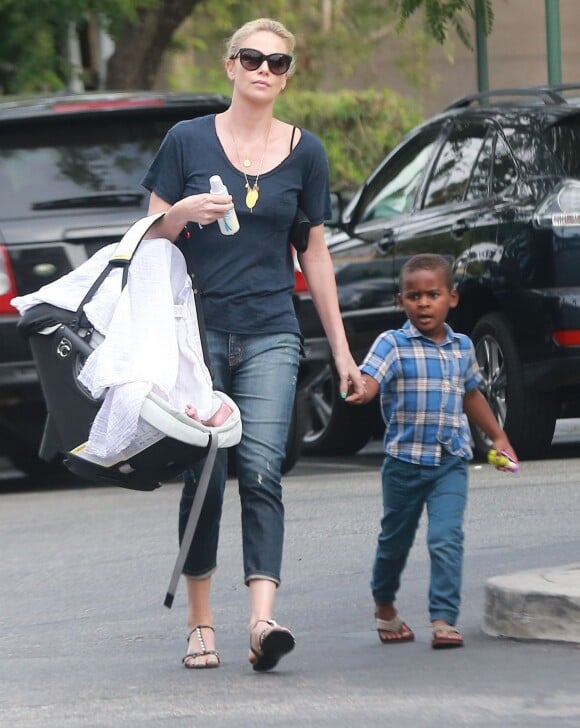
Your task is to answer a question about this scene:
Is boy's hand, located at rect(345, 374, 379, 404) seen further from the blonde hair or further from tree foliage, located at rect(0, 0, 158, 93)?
tree foliage, located at rect(0, 0, 158, 93)

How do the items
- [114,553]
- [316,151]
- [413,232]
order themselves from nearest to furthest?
[316,151] → [114,553] → [413,232]

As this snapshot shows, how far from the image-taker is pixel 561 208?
938 centimetres

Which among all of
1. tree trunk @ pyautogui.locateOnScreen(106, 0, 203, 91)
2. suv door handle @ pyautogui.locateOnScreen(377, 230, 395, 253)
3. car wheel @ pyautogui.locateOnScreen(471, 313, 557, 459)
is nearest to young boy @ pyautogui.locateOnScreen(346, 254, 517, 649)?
car wheel @ pyautogui.locateOnScreen(471, 313, 557, 459)

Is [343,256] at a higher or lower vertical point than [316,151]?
lower

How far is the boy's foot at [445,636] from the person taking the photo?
5.68 m

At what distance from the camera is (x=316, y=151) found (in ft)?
19.2

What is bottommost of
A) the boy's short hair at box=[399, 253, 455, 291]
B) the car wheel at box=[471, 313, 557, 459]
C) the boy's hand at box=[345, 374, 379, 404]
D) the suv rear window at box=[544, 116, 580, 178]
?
the car wheel at box=[471, 313, 557, 459]

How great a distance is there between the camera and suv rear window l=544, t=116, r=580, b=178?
378 inches

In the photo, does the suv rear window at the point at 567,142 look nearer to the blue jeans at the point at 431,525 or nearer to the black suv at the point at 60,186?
the black suv at the point at 60,186

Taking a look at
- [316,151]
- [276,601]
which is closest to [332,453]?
[276,601]

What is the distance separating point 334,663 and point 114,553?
2.59 metres

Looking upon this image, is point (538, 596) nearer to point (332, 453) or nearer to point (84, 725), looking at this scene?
point (84, 725)

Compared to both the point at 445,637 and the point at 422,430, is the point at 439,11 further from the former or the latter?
the point at 445,637

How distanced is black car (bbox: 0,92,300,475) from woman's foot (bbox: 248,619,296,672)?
4.16 metres
